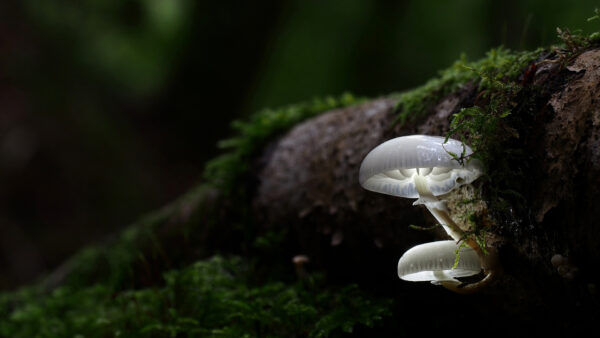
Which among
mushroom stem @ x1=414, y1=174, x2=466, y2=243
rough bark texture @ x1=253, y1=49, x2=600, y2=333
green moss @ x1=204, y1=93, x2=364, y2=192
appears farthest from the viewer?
green moss @ x1=204, y1=93, x2=364, y2=192

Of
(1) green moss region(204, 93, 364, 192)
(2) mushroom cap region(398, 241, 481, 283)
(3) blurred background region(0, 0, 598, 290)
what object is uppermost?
(3) blurred background region(0, 0, 598, 290)

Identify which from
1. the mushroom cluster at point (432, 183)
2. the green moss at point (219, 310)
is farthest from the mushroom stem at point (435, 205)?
the green moss at point (219, 310)

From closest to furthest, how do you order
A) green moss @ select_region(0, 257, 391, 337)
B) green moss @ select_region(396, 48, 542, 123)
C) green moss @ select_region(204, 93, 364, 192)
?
green moss @ select_region(396, 48, 542, 123)
green moss @ select_region(0, 257, 391, 337)
green moss @ select_region(204, 93, 364, 192)

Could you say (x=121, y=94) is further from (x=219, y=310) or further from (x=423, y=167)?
(x=423, y=167)

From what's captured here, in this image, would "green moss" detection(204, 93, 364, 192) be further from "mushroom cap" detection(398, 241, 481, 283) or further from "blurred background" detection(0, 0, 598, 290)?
"blurred background" detection(0, 0, 598, 290)

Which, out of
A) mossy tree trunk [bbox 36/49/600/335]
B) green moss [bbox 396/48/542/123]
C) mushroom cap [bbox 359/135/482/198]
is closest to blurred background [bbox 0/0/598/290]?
mossy tree trunk [bbox 36/49/600/335]

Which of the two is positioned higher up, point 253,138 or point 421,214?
point 253,138

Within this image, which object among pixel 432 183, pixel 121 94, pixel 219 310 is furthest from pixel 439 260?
pixel 121 94

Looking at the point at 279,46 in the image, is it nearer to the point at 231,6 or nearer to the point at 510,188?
the point at 231,6
